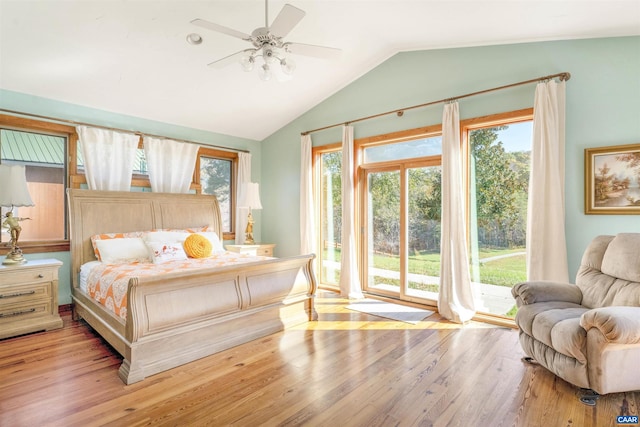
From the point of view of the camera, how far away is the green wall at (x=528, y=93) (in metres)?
3.03

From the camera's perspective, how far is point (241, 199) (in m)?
5.32

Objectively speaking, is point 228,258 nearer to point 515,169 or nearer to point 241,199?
point 241,199

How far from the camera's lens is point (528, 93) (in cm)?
346

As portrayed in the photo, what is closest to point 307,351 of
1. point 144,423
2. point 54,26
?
point 144,423

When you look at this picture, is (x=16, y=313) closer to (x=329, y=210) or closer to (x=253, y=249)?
(x=253, y=249)

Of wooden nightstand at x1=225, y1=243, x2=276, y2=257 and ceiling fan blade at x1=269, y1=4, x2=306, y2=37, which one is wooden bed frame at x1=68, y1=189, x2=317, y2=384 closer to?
wooden nightstand at x1=225, y1=243, x2=276, y2=257

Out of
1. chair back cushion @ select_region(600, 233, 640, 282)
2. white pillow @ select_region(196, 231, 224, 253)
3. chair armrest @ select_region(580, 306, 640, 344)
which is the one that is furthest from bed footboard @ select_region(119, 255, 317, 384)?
chair back cushion @ select_region(600, 233, 640, 282)

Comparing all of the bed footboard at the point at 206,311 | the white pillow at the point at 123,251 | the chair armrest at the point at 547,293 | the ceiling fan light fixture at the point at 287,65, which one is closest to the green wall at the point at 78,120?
the white pillow at the point at 123,251

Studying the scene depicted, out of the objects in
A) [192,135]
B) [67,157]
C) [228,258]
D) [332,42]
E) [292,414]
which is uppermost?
[332,42]

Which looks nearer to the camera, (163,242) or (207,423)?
(207,423)

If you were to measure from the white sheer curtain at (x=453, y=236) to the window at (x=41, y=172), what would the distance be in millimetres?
4621

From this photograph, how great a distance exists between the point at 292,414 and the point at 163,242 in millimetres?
2654

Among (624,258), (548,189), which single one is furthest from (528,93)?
(624,258)

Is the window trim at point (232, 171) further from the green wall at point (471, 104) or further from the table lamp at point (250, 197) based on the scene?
the table lamp at point (250, 197)
